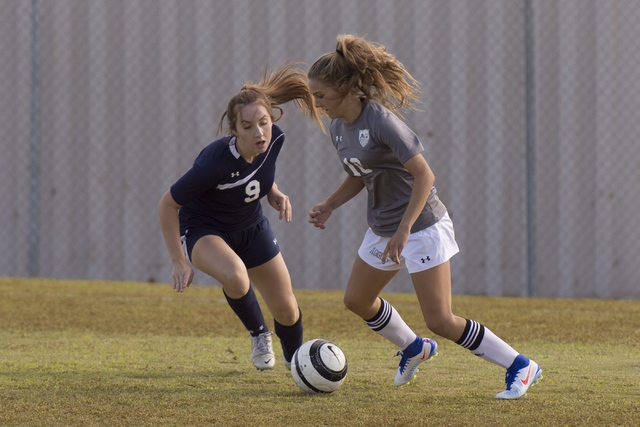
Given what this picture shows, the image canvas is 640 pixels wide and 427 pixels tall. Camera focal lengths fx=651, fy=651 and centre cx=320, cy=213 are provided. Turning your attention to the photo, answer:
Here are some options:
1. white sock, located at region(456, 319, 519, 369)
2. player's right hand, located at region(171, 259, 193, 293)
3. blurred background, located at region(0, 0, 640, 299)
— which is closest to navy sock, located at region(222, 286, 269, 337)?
player's right hand, located at region(171, 259, 193, 293)

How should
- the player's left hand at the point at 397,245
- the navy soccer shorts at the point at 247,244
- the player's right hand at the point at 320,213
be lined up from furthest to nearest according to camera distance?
the navy soccer shorts at the point at 247,244 < the player's right hand at the point at 320,213 < the player's left hand at the point at 397,245

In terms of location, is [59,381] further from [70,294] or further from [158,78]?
[158,78]

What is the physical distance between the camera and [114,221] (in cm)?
732

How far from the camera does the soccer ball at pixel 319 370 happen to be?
289cm

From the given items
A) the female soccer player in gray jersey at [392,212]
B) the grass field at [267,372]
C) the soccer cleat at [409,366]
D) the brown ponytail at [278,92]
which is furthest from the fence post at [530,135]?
the soccer cleat at [409,366]

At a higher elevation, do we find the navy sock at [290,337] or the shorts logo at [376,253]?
the shorts logo at [376,253]

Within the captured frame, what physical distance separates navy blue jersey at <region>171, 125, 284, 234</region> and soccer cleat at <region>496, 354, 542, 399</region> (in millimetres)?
1513

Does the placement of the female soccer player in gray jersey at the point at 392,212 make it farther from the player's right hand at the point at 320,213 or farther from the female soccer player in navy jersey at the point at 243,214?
the female soccer player in navy jersey at the point at 243,214

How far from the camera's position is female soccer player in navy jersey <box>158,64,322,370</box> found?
3148mm

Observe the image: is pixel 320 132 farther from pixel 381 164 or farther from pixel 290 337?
pixel 381 164

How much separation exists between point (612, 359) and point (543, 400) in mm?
1287

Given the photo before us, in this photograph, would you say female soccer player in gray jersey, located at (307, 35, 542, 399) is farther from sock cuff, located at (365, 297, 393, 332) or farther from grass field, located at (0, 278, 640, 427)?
grass field, located at (0, 278, 640, 427)

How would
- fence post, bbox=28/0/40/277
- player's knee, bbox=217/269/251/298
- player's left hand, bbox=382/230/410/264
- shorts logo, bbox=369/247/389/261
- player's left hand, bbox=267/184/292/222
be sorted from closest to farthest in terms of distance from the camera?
player's left hand, bbox=382/230/410/264
shorts logo, bbox=369/247/389/261
player's knee, bbox=217/269/251/298
player's left hand, bbox=267/184/292/222
fence post, bbox=28/0/40/277

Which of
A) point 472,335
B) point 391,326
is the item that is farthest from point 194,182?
point 472,335
